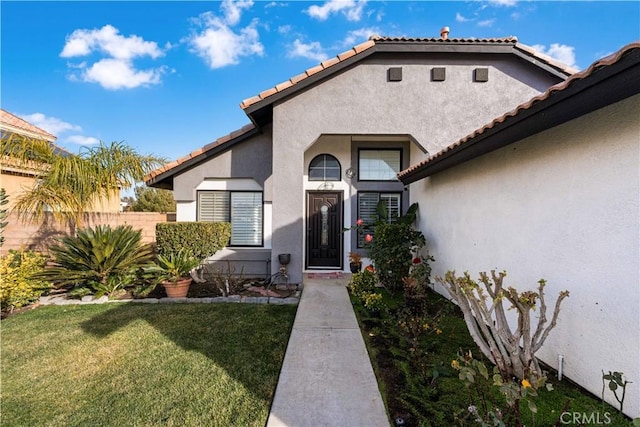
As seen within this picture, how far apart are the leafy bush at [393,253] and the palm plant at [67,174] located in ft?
26.3

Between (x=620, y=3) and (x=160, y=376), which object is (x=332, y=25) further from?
(x=160, y=376)

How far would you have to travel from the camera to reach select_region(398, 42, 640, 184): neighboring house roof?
2229 millimetres

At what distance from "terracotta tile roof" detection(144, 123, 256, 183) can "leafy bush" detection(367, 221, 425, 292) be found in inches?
206

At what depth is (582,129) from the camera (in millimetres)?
3053

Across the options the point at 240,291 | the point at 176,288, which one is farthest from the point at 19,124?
the point at 240,291

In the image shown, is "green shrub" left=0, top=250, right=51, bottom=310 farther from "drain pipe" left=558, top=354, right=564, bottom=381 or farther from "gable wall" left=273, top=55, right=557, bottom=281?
"drain pipe" left=558, top=354, right=564, bottom=381

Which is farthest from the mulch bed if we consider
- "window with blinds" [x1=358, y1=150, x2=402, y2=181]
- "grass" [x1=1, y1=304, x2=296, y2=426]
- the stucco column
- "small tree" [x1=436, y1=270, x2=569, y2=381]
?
"small tree" [x1=436, y1=270, x2=569, y2=381]

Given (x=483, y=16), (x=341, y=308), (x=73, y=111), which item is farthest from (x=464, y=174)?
(x=73, y=111)

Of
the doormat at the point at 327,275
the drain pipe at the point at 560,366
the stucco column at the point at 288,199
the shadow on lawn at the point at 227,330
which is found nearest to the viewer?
the drain pipe at the point at 560,366

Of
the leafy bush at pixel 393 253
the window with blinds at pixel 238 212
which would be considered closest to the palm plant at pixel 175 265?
the window with blinds at pixel 238 212

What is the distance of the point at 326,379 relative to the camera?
340 cm

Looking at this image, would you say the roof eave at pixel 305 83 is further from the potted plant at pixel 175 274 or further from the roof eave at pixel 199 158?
the potted plant at pixel 175 274

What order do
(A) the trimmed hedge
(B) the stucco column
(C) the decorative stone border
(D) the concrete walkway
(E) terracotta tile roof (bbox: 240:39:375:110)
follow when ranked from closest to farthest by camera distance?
1. (D) the concrete walkway
2. (C) the decorative stone border
3. (A) the trimmed hedge
4. (E) terracotta tile roof (bbox: 240:39:375:110)
5. (B) the stucco column

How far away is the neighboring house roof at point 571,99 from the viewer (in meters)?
2.23
